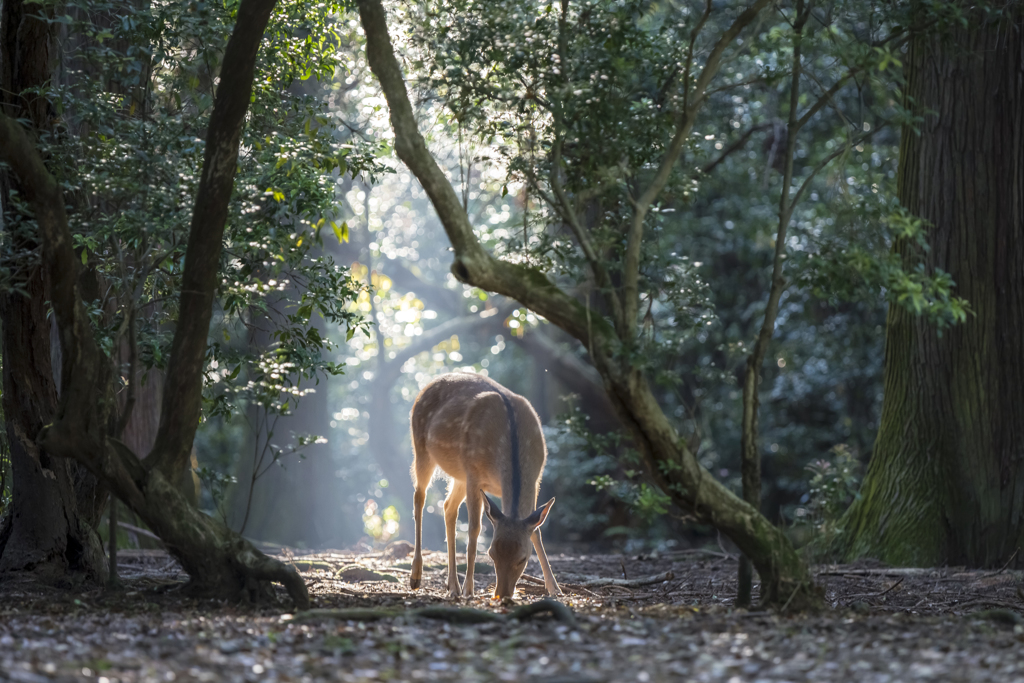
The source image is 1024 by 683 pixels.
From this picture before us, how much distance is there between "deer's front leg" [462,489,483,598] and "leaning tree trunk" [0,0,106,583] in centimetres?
252

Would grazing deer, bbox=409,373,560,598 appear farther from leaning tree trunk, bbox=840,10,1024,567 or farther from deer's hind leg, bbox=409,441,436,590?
leaning tree trunk, bbox=840,10,1024,567

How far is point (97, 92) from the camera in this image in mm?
6445

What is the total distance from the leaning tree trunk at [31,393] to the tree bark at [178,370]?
94 centimetres

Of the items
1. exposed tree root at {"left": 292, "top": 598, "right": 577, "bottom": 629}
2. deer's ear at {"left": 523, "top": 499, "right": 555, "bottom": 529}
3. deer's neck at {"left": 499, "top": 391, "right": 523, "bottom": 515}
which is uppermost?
deer's neck at {"left": 499, "top": 391, "right": 523, "bottom": 515}

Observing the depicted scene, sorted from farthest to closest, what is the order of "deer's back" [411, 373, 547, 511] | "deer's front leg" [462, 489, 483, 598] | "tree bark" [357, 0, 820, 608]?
"deer's back" [411, 373, 547, 511], "deer's front leg" [462, 489, 483, 598], "tree bark" [357, 0, 820, 608]

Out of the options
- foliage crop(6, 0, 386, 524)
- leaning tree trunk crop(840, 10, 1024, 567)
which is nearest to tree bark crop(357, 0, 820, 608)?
foliage crop(6, 0, 386, 524)

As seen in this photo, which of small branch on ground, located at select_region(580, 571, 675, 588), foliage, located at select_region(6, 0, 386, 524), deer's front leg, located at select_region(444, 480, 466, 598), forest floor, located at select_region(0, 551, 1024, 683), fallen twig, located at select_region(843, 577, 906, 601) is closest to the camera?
forest floor, located at select_region(0, 551, 1024, 683)

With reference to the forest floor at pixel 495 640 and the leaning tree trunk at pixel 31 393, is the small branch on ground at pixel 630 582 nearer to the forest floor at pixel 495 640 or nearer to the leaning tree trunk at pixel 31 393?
the forest floor at pixel 495 640

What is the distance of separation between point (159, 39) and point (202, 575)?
11.3ft

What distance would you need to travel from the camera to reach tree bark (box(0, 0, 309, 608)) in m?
5.51

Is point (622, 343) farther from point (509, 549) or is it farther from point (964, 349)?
point (964, 349)

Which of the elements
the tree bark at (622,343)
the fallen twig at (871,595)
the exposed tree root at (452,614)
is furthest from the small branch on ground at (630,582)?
the exposed tree root at (452,614)

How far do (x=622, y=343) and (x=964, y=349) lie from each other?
4.46 metres

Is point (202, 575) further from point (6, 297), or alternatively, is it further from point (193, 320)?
point (6, 297)
